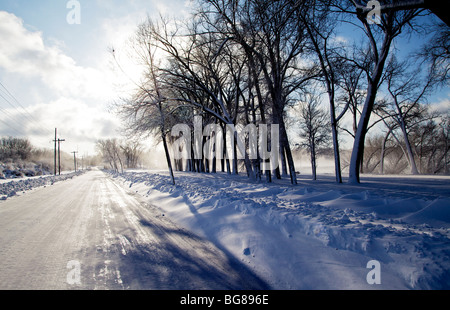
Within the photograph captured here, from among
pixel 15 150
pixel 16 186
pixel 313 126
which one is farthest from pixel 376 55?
pixel 15 150

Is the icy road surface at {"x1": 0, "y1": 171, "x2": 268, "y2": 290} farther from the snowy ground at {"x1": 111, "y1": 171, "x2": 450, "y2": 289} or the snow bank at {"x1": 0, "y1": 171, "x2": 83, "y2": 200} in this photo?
the snow bank at {"x1": 0, "y1": 171, "x2": 83, "y2": 200}

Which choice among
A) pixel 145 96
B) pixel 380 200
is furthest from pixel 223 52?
pixel 380 200

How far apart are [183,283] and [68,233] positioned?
11.8ft

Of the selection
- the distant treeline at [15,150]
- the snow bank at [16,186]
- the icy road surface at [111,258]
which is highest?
the distant treeline at [15,150]

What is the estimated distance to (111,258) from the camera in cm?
337

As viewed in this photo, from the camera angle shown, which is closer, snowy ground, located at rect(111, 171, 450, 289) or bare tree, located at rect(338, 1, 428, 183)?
snowy ground, located at rect(111, 171, 450, 289)

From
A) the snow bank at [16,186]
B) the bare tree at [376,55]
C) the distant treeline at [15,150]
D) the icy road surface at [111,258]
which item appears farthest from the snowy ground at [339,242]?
the distant treeline at [15,150]

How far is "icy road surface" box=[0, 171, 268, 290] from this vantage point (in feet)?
8.87

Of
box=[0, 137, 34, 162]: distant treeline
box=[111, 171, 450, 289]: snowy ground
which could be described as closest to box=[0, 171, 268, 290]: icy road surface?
box=[111, 171, 450, 289]: snowy ground

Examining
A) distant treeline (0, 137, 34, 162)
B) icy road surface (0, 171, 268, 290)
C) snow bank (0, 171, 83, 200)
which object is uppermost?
distant treeline (0, 137, 34, 162)

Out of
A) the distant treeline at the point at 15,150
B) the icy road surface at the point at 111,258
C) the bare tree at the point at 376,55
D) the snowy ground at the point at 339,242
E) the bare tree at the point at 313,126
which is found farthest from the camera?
the distant treeline at the point at 15,150

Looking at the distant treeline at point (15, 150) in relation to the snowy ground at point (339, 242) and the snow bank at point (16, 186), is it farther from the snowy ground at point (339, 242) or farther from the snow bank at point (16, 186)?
the snowy ground at point (339, 242)

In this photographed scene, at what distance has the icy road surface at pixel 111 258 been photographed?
2.71 meters

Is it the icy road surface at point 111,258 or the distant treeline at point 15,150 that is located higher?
the distant treeline at point 15,150
